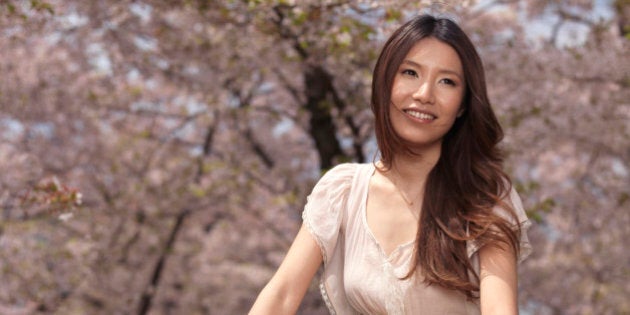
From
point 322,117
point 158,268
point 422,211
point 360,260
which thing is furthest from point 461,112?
point 158,268

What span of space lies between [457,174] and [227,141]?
10.1m

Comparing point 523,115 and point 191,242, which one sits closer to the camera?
point 523,115

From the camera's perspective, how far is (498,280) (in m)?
2.31

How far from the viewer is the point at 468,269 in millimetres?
2398

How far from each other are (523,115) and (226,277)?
7.02 m

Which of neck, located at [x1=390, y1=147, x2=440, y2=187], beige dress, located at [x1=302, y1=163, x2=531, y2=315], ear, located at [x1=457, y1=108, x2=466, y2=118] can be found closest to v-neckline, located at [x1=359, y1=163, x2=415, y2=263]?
beige dress, located at [x1=302, y1=163, x2=531, y2=315]

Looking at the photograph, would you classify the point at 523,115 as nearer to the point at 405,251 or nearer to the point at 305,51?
the point at 305,51

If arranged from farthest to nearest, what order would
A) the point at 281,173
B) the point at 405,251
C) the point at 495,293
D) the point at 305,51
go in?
1. the point at 281,173
2. the point at 305,51
3. the point at 405,251
4. the point at 495,293

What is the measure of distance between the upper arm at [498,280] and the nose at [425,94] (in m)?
0.46

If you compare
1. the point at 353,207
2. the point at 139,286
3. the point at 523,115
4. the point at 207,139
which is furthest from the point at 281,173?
the point at 353,207

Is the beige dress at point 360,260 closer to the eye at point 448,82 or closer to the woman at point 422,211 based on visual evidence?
the woman at point 422,211

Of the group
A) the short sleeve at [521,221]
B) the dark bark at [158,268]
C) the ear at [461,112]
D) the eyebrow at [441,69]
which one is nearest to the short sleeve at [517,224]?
the short sleeve at [521,221]

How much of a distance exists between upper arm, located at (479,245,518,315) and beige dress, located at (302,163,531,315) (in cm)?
5

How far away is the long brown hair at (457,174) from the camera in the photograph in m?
2.37
